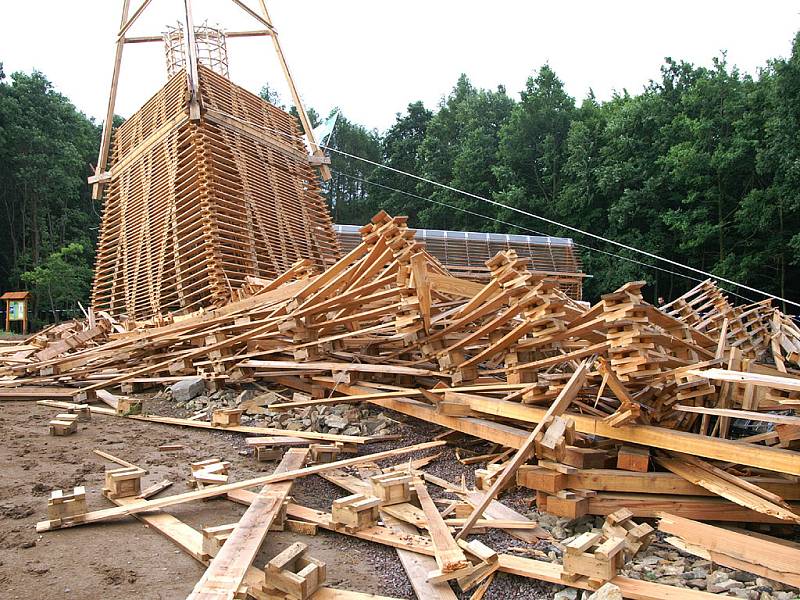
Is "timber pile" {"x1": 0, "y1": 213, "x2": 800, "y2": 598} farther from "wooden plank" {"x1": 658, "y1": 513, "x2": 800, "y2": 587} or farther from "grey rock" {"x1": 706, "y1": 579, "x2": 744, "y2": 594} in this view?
"grey rock" {"x1": 706, "y1": 579, "x2": 744, "y2": 594}

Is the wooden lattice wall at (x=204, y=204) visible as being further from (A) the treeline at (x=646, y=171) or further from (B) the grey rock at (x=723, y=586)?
(A) the treeline at (x=646, y=171)

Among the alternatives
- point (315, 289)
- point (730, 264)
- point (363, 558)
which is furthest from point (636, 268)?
point (363, 558)

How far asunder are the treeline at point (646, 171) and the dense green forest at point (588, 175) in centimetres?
8

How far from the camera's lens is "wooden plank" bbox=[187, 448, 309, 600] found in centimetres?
255

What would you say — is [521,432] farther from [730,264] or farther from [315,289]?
[730,264]

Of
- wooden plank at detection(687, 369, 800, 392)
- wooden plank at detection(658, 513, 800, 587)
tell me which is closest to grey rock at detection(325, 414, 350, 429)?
wooden plank at detection(658, 513, 800, 587)

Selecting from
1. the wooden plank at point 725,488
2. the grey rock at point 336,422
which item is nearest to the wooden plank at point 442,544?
the wooden plank at point 725,488

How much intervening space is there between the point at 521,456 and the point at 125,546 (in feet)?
8.57

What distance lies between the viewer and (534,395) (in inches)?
187

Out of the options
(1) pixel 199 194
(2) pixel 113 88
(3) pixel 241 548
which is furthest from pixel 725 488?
(2) pixel 113 88

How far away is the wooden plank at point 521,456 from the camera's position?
3.43 m

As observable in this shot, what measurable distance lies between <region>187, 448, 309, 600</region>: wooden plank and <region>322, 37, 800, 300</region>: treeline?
78.8 feet

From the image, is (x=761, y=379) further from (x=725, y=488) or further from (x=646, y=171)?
(x=646, y=171)

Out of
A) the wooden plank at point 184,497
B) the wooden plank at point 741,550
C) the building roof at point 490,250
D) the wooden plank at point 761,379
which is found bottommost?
the wooden plank at point 741,550
